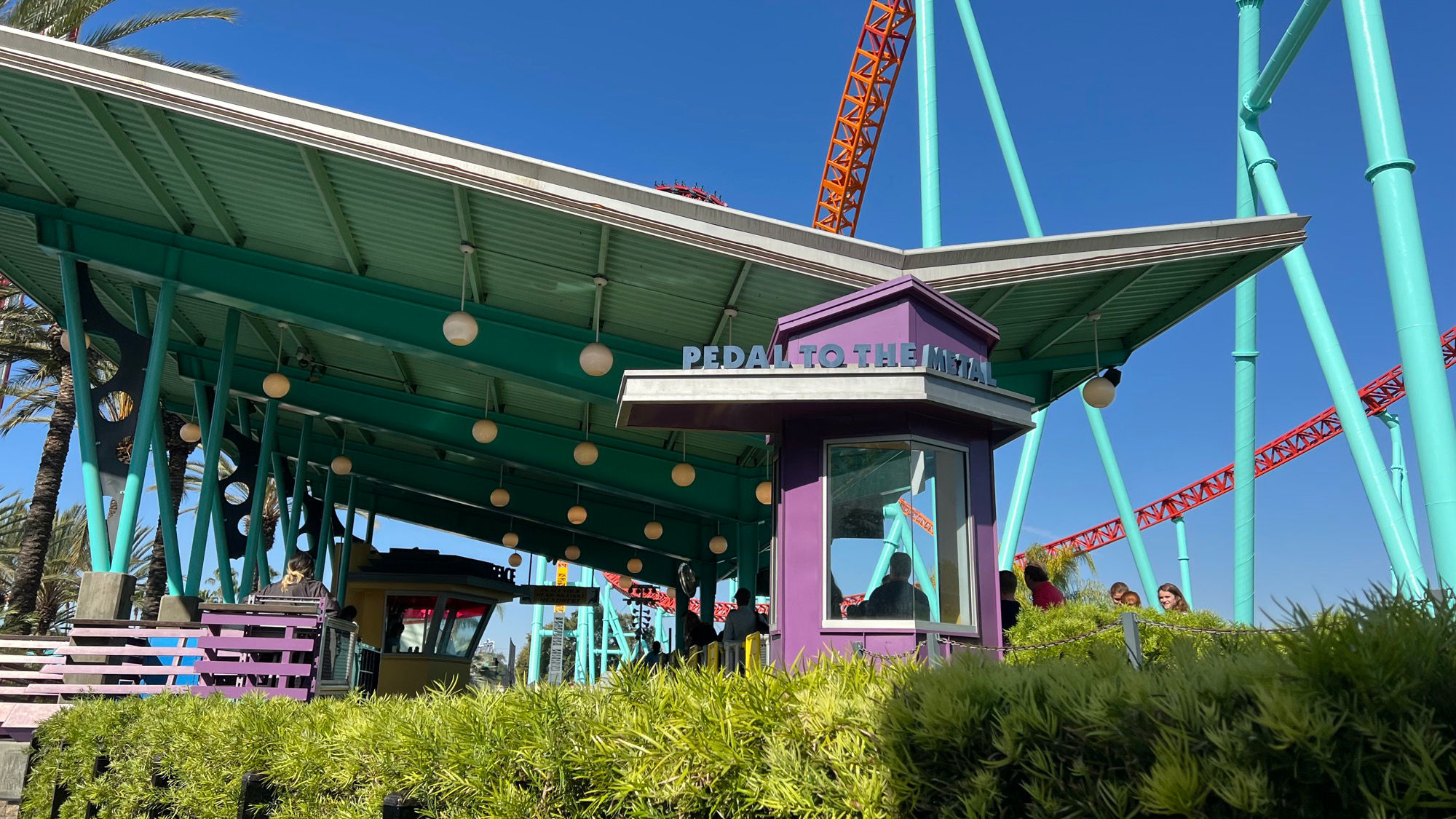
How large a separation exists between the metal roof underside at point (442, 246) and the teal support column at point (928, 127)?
5360 mm

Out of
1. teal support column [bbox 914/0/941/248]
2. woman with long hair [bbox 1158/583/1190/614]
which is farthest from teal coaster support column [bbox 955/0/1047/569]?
woman with long hair [bbox 1158/583/1190/614]

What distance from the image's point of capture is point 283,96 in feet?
29.5

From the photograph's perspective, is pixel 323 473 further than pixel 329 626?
Yes

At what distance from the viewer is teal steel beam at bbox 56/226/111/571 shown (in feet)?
37.4

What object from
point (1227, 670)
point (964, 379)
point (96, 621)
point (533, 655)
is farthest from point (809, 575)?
point (533, 655)

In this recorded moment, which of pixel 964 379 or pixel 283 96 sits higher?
pixel 283 96

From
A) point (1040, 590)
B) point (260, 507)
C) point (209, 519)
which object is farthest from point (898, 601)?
point (260, 507)

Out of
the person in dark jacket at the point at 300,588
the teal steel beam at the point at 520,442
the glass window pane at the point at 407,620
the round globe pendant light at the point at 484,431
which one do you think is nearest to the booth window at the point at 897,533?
the person in dark jacket at the point at 300,588

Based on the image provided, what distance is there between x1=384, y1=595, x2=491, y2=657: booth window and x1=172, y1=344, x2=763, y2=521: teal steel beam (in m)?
4.55

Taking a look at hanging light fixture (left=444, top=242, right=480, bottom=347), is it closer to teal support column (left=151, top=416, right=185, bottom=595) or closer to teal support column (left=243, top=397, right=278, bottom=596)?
teal support column (left=151, top=416, right=185, bottom=595)

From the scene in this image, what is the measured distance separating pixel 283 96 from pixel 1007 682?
8.53m

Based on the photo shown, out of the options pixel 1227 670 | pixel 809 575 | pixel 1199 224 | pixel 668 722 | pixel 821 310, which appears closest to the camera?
pixel 1227 670

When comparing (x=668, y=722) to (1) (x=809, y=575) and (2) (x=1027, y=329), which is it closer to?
(1) (x=809, y=575)

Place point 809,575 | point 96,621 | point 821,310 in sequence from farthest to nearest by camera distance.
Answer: point 96,621 < point 821,310 < point 809,575
